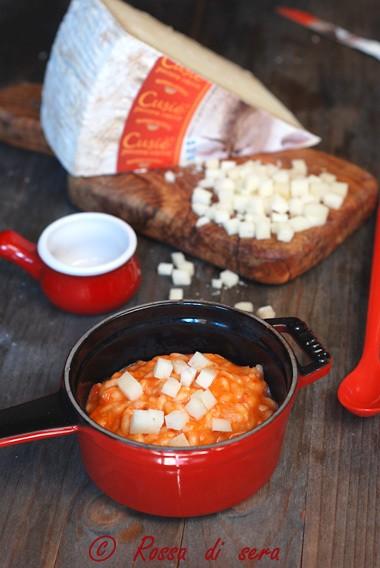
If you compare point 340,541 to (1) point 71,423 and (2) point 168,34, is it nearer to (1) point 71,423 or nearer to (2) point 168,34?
(1) point 71,423

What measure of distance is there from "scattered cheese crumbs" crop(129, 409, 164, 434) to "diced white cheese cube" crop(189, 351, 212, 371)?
14 cm

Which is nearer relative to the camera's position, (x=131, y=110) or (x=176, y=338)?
(x=176, y=338)

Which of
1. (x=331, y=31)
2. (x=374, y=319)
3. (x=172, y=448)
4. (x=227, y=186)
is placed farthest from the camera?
(x=331, y=31)

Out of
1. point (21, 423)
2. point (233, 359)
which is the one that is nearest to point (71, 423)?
point (21, 423)

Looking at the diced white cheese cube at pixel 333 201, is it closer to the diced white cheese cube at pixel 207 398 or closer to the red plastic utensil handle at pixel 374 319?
the red plastic utensil handle at pixel 374 319

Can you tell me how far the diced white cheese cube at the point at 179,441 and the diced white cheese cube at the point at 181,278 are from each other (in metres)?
0.60

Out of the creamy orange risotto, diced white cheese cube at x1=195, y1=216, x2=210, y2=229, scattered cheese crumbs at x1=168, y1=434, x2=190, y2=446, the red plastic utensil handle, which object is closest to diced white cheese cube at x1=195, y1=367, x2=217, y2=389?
the creamy orange risotto

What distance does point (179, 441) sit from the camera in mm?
1213

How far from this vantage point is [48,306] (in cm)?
173

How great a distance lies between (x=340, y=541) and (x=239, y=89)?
113cm

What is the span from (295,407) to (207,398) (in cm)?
26

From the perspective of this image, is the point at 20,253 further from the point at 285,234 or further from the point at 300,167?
the point at 300,167

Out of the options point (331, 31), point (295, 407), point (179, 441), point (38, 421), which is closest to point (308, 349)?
point (295, 407)

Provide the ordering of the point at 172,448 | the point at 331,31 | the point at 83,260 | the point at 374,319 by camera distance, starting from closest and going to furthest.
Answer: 1. the point at 172,448
2. the point at 374,319
3. the point at 83,260
4. the point at 331,31
